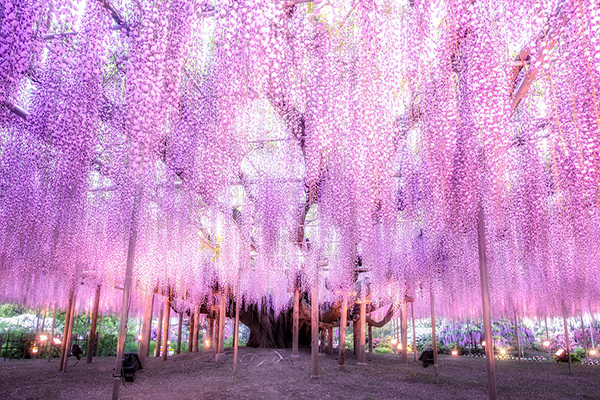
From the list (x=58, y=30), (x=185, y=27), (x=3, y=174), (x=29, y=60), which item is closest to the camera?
(x=29, y=60)

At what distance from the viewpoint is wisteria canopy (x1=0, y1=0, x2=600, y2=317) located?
137 inches

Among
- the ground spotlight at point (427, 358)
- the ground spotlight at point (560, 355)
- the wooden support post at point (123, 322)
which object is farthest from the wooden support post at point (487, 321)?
the ground spotlight at point (560, 355)

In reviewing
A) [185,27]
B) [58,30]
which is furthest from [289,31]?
[58,30]

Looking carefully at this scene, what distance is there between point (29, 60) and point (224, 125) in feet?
5.23

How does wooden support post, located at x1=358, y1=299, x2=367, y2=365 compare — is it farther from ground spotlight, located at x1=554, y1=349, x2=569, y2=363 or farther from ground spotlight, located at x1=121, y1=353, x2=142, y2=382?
ground spotlight, located at x1=554, y1=349, x2=569, y2=363

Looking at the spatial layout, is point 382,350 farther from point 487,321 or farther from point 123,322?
point 487,321

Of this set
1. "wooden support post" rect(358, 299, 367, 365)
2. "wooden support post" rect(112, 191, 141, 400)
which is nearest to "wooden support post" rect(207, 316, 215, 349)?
"wooden support post" rect(358, 299, 367, 365)

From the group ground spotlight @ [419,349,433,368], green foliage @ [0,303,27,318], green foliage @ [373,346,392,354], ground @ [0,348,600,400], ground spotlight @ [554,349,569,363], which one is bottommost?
green foliage @ [373,346,392,354]

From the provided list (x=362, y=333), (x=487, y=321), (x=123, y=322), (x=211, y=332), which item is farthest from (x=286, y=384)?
(x=211, y=332)

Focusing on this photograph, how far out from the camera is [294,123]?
5617 mm

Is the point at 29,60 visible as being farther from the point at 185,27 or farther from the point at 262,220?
the point at 262,220

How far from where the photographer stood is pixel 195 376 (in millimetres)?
9164

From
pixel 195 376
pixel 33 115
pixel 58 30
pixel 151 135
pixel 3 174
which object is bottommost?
pixel 195 376

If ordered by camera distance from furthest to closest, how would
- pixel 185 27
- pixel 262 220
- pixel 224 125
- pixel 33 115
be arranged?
pixel 262 220, pixel 33 115, pixel 224 125, pixel 185 27
